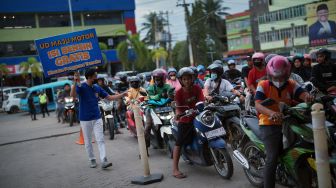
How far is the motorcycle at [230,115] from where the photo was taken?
6881mm

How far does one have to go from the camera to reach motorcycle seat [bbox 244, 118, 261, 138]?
4855 mm

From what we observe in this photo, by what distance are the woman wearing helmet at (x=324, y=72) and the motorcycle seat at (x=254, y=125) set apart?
269 centimetres

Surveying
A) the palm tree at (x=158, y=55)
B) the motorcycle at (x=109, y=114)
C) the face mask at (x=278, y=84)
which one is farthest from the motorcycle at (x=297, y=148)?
the palm tree at (x=158, y=55)

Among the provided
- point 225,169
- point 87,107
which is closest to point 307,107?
point 225,169

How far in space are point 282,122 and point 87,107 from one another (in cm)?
417

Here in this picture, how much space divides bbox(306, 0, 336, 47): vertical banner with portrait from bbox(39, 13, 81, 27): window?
2874 cm

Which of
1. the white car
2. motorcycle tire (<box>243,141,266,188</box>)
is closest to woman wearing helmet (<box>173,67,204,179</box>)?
motorcycle tire (<box>243,141,266,188</box>)

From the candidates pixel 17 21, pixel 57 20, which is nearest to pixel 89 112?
pixel 17 21

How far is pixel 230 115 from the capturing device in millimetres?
7047

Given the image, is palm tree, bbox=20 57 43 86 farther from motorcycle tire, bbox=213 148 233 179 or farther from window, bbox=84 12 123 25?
motorcycle tire, bbox=213 148 233 179

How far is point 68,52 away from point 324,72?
5033 millimetres

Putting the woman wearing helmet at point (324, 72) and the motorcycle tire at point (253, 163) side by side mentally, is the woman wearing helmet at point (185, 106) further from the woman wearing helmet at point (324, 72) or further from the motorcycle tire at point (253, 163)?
the woman wearing helmet at point (324, 72)

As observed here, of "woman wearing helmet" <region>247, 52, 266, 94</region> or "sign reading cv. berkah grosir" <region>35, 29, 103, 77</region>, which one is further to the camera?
"sign reading cv. berkah grosir" <region>35, 29, 103, 77</region>

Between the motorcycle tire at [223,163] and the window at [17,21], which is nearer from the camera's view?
the motorcycle tire at [223,163]
